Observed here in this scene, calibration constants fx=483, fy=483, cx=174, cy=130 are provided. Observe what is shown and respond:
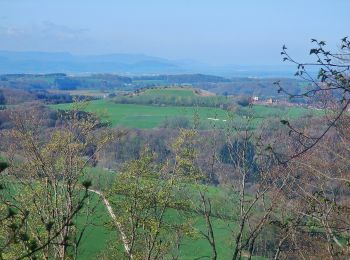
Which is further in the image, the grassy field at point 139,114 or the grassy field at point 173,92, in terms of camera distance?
the grassy field at point 173,92

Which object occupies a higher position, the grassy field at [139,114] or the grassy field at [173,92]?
the grassy field at [173,92]

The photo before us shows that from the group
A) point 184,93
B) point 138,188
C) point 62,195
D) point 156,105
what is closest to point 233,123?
point 138,188

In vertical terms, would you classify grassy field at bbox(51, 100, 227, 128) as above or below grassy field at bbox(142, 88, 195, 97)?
Result: below

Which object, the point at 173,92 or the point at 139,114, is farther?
the point at 173,92

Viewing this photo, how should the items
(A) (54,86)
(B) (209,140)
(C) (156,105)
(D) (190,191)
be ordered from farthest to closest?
(A) (54,86)
(C) (156,105)
(B) (209,140)
(D) (190,191)

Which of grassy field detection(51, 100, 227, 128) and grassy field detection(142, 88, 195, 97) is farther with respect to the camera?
grassy field detection(142, 88, 195, 97)

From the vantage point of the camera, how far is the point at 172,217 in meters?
12.2

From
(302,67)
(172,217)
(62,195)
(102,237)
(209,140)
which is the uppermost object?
(302,67)

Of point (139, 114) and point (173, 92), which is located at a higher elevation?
point (173, 92)

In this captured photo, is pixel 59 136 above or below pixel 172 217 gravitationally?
above

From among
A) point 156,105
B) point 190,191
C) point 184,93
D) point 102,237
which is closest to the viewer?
point 190,191

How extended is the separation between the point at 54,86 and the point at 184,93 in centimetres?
4482

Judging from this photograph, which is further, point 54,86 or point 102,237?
point 54,86

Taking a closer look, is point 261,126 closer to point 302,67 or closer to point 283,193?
point 283,193
